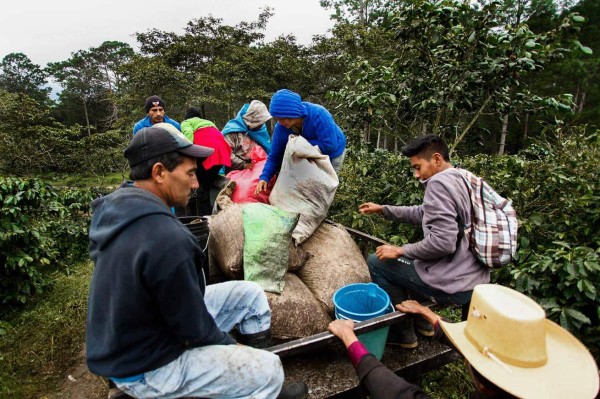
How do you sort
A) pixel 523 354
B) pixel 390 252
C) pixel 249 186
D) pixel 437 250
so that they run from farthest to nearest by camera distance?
pixel 249 186
pixel 390 252
pixel 437 250
pixel 523 354

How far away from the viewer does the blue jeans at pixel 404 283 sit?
1861mm

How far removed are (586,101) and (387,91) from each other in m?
16.6

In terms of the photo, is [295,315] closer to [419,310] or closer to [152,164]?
[419,310]

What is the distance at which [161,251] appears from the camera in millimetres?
1055

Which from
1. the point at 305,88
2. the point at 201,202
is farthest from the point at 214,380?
the point at 305,88

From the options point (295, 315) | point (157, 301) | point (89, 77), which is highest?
point (89, 77)

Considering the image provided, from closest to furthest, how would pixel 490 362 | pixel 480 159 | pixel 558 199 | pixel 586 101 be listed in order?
1. pixel 490 362
2. pixel 558 199
3. pixel 480 159
4. pixel 586 101

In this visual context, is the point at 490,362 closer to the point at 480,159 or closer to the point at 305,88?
the point at 480,159

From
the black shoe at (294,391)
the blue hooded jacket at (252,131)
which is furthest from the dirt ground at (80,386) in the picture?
the blue hooded jacket at (252,131)

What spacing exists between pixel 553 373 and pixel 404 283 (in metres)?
1.11

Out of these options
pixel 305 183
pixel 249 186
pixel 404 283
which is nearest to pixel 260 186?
pixel 249 186

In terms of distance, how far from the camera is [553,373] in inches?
39.3

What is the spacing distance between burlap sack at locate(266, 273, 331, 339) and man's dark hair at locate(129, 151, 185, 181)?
1.08 metres

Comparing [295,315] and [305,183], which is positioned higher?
[305,183]
